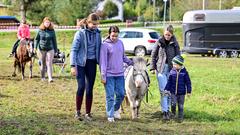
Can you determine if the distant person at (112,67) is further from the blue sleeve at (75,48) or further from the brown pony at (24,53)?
the brown pony at (24,53)

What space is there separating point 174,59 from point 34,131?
3089 millimetres

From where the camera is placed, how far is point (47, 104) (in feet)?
37.8

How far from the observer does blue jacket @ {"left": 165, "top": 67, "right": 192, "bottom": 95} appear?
960 centimetres

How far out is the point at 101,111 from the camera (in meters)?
10.8

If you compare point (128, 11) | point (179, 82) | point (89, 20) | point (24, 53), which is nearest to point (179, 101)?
point (179, 82)

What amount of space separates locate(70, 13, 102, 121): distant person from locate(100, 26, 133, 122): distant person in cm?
17

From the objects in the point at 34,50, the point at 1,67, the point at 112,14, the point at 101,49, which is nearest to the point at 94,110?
the point at 101,49

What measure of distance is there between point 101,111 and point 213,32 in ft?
69.0

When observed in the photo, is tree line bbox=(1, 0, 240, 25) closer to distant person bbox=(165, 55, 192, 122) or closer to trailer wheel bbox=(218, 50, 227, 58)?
trailer wheel bbox=(218, 50, 227, 58)

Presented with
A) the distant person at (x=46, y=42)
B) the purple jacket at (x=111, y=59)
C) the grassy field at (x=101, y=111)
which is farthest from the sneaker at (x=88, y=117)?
the distant person at (x=46, y=42)

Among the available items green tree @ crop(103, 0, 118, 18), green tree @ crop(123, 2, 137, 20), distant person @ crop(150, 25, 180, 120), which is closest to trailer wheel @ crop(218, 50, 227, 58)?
distant person @ crop(150, 25, 180, 120)

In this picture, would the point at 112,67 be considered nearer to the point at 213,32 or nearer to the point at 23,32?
the point at 23,32

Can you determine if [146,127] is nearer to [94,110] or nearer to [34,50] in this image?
[94,110]

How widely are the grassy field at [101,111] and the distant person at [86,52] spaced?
0.81 metres
